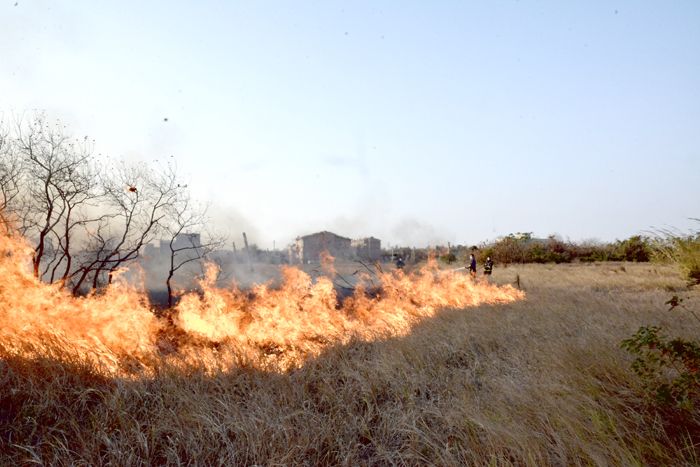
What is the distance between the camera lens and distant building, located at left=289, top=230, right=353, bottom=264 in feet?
151

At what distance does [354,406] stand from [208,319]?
6718mm

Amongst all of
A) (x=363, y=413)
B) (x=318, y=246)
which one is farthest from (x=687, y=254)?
(x=318, y=246)

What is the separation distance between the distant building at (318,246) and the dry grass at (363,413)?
39908 mm

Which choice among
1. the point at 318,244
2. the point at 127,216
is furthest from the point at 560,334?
the point at 318,244

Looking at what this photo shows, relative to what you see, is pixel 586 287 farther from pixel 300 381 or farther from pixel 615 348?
pixel 300 381

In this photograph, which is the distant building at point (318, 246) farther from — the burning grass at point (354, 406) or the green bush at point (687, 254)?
the burning grass at point (354, 406)

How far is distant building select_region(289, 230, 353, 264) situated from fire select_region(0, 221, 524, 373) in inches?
1250

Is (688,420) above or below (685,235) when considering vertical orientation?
below

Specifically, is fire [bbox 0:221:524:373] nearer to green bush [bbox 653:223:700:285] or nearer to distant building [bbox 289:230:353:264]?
green bush [bbox 653:223:700:285]

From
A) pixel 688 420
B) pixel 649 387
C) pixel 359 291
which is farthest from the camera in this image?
pixel 359 291

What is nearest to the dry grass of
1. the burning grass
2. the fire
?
the burning grass

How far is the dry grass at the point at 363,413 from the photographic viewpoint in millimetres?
3502

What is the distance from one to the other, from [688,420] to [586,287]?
1150 centimetres

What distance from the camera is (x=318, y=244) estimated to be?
153ft
